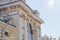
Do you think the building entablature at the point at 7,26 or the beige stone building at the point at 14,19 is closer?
the building entablature at the point at 7,26

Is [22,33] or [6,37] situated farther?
[22,33]

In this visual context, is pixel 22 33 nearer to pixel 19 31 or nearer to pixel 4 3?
pixel 19 31

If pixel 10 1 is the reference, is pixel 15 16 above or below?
below

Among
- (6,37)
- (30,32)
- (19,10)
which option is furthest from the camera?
(30,32)

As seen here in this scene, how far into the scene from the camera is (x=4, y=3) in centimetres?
3681

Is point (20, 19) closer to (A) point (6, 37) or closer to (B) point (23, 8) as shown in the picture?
(B) point (23, 8)

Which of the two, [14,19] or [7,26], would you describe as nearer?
[7,26]

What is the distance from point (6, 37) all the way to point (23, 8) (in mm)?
6439

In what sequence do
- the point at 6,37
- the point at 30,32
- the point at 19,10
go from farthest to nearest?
the point at 30,32, the point at 19,10, the point at 6,37

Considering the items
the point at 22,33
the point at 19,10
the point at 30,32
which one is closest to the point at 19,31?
the point at 22,33

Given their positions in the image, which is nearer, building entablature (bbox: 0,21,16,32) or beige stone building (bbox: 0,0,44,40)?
building entablature (bbox: 0,21,16,32)

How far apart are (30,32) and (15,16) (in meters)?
6.28

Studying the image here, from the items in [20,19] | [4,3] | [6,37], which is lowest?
[6,37]

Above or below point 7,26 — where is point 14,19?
above
